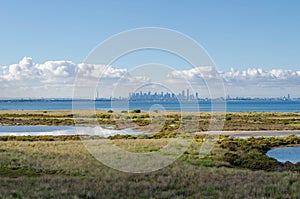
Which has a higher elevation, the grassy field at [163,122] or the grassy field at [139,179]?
the grassy field at [139,179]

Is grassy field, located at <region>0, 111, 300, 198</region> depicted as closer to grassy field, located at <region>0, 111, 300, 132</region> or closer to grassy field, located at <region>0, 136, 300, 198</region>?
grassy field, located at <region>0, 136, 300, 198</region>

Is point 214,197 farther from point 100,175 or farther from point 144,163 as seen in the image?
point 144,163

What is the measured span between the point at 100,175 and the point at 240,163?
9.73 m

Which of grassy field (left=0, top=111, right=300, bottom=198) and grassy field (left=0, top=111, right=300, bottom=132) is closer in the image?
grassy field (left=0, top=111, right=300, bottom=198)

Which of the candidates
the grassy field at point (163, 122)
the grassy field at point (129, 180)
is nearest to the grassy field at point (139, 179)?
the grassy field at point (129, 180)

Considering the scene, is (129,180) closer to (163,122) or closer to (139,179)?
(139,179)

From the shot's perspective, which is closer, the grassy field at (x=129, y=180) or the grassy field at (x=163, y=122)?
the grassy field at (x=129, y=180)

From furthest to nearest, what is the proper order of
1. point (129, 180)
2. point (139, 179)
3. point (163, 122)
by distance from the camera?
point (163, 122), point (139, 179), point (129, 180)

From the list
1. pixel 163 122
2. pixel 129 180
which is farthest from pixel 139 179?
pixel 163 122

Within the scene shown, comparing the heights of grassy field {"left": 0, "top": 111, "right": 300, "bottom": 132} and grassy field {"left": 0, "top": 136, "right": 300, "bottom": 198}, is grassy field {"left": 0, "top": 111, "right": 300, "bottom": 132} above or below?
below

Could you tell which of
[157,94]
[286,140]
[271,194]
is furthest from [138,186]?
[286,140]

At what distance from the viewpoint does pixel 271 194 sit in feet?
44.0

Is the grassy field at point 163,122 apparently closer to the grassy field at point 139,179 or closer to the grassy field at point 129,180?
the grassy field at point 139,179

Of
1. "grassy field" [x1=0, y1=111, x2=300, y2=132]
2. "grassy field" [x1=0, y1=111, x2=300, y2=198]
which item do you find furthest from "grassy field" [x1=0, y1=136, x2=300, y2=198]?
"grassy field" [x1=0, y1=111, x2=300, y2=132]
